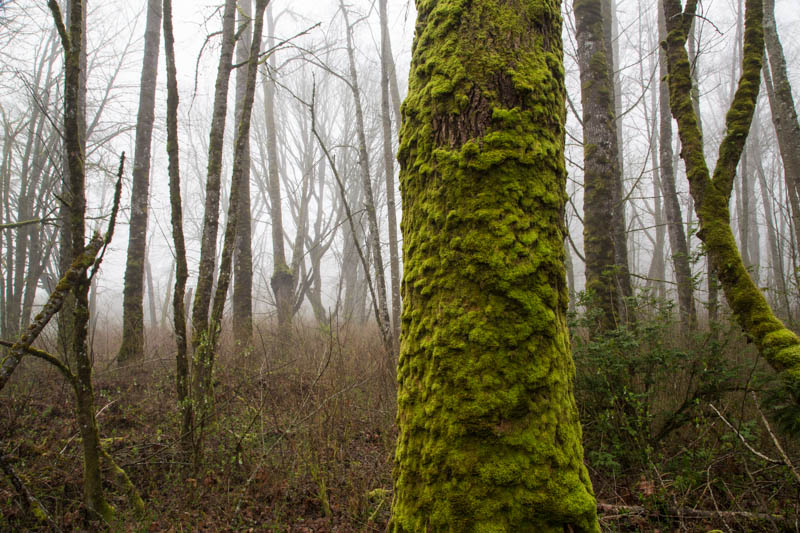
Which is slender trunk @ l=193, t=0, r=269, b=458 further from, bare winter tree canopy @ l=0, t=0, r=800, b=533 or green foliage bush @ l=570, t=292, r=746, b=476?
green foliage bush @ l=570, t=292, r=746, b=476

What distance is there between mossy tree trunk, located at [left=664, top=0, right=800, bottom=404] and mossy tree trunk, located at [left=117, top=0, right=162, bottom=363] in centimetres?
585

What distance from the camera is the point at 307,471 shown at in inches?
113

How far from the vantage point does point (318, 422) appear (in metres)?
3.20

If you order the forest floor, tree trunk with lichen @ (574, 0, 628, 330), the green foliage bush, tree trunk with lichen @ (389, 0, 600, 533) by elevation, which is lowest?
the forest floor

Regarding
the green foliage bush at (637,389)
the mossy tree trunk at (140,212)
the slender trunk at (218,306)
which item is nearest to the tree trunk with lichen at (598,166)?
the green foliage bush at (637,389)

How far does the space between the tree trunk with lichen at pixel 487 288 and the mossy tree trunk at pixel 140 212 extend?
16.8ft

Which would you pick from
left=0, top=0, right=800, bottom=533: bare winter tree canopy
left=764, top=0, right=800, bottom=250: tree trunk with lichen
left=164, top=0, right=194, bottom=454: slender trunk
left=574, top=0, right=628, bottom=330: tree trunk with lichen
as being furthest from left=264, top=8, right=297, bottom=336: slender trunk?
left=764, top=0, right=800, bottom=250: tree trunk with lichen

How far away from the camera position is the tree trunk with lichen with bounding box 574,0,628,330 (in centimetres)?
364

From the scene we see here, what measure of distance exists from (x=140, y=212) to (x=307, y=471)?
4.75 m

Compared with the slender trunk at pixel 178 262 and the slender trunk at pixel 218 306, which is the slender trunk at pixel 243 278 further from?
the slender trunk at pixel 178 262

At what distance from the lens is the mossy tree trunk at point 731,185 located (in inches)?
75.0

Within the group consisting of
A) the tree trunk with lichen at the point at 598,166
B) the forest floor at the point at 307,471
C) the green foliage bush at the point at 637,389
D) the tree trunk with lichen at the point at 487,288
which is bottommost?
the forest floor at the point at 307,471

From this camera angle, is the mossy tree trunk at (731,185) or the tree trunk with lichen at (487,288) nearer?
the tree trunk with lichen at (487,288)

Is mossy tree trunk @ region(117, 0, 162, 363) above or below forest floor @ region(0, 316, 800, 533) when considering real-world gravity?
above
